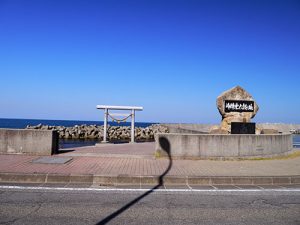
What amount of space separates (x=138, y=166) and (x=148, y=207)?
3.66m

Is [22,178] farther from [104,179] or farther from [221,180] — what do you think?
[221,180]

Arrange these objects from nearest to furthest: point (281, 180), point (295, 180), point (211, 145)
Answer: point (281, 180) < point (295, 180) < point (211, 145)

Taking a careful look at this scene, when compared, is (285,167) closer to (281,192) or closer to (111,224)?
(281,192)

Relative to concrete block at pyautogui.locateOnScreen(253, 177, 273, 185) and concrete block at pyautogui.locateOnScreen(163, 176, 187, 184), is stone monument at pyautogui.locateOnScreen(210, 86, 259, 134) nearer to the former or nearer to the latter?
concrete block at pyautogui.locateOnScreen(253, 177, 273, 185)

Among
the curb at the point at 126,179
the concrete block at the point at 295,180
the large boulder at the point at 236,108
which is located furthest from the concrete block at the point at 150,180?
the large boulder at the point at 236,108

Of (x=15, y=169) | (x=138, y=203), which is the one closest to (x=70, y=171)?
(x=15, y=169)

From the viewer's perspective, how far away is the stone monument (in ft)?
46.0

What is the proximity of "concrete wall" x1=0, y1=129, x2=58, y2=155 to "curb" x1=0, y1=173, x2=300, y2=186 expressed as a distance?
136 inches

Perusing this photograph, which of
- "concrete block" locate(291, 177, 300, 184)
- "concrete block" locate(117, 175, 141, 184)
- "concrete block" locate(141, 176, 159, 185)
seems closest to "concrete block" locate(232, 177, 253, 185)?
"concrete block" locate(291, 177, 300, 184)

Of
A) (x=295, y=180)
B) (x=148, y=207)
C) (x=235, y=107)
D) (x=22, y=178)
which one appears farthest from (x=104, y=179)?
(x=235, y=107)

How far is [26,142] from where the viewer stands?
1091cm

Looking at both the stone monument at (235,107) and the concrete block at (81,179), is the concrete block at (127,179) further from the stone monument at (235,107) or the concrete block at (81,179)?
the stone monument at (235,107)

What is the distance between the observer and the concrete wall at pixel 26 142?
35.7 ft

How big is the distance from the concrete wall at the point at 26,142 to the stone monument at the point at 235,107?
26.0 feet
